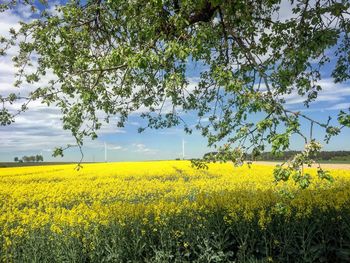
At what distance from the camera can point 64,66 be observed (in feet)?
28.7

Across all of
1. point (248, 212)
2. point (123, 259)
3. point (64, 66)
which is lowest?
point (123, 259)

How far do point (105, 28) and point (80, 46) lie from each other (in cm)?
72

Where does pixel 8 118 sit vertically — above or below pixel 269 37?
below

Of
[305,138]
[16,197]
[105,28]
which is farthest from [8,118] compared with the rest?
[16,197]

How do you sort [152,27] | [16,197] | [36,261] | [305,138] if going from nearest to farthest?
[305,138]
[152,27]
[36,261]
[16,197]

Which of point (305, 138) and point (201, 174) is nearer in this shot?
point (305, 138)

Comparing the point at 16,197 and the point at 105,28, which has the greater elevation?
the point at 105,28

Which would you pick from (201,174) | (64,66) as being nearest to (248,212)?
(64,66)

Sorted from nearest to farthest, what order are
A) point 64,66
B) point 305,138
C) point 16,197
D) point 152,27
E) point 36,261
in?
1. point 305,138
2. point 152,27
3. point 36,261
4. point 64,66
5. point 16,197

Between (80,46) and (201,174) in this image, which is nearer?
(80,46)

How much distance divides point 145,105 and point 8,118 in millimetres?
3221

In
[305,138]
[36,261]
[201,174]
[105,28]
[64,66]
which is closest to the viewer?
[305,138]

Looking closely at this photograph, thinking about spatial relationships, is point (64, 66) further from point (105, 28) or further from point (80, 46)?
point (105, 28)

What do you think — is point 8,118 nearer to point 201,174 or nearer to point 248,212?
point 248,212
